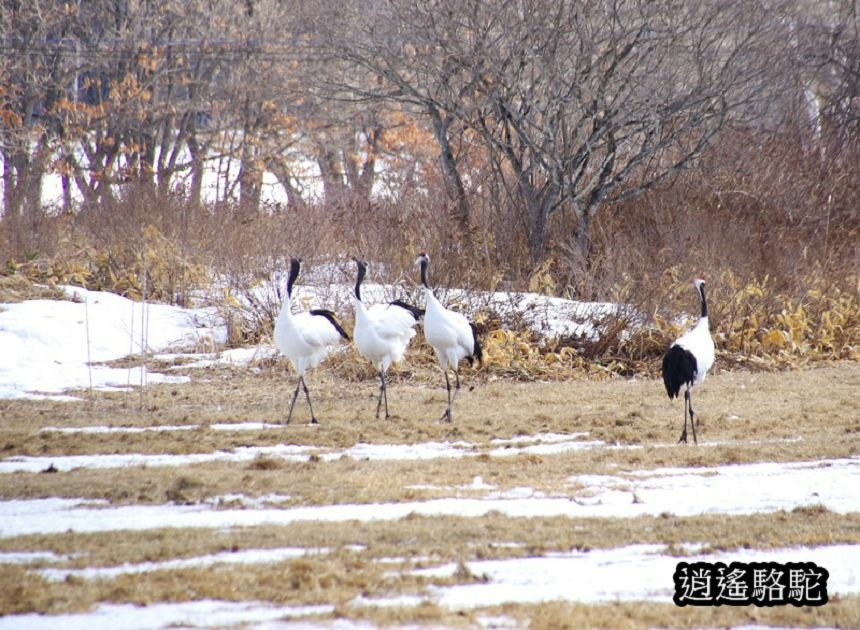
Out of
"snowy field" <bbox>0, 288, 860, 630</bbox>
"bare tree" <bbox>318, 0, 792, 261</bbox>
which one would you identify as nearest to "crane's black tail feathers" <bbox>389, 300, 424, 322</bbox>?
"snowy field" <bbox>0, 288, 860, 630</bbox>

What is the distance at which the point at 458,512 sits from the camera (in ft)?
23.7

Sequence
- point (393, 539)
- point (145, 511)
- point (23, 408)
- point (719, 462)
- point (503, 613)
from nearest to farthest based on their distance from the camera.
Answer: point (503, 613) < point (393, 539) < point (145, 511) < point (719, 462) < point (23, 408)

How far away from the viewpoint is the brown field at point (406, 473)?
5.35 metres

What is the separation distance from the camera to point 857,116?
Answer: 21.9 metres

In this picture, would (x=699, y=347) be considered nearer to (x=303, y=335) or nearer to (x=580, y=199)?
(x=303, y=335)

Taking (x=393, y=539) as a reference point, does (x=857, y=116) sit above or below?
above

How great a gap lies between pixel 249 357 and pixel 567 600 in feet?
32.2

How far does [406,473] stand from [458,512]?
4.40 ft

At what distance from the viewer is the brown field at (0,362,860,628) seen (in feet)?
17.5

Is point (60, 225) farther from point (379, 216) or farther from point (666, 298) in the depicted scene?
→ point (666, 298)

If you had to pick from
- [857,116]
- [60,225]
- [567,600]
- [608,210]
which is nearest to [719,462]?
[567,600]

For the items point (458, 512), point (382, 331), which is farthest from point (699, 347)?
point (458, 512)

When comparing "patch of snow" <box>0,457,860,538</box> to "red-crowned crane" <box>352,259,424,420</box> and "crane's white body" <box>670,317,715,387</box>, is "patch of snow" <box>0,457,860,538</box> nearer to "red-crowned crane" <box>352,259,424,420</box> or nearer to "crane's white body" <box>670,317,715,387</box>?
"crane's white body" <box>670,317,715,387</box>

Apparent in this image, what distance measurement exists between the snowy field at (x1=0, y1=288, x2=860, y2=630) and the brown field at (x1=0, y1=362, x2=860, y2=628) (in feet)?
0.34
